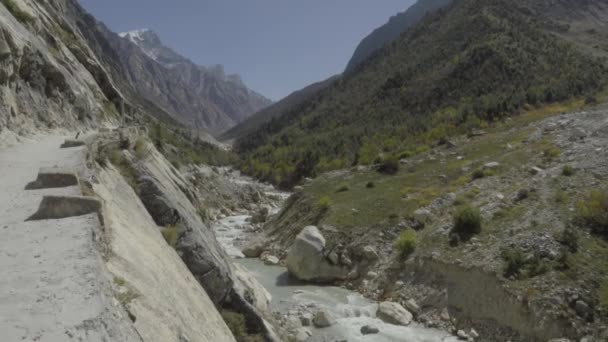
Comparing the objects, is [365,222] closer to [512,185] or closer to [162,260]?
[512,185]

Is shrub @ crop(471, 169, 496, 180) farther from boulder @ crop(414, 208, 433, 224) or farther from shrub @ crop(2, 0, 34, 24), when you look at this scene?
shrub @ crop(2, 0, 34, 24)

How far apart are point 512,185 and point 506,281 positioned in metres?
11.7

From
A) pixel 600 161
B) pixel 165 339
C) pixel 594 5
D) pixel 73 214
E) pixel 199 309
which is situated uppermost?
pixel 594 5

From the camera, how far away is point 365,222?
32.2 meters

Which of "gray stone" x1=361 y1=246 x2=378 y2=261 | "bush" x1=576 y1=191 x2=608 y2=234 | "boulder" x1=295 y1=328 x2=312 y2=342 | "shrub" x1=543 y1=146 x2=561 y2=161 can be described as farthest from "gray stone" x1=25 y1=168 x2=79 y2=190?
"shrub" x1=543 y1=146 x2=561 y2=161

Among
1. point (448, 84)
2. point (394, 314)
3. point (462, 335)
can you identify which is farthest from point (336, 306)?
point (448, 84)

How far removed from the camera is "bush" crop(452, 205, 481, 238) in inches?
971

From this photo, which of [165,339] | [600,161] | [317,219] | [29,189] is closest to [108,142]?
[29,189]

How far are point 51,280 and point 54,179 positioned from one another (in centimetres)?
488

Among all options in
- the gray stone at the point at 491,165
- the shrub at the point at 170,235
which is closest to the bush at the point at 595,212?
the gray stone at the point at 491,165

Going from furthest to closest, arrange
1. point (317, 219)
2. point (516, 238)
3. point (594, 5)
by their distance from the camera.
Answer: point (594, 5), point (317, 219), point (516, 238)

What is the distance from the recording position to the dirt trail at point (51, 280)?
13.0 ft

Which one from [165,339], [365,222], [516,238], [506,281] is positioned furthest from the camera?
[365,222]

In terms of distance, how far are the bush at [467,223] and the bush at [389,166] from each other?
17981mm
